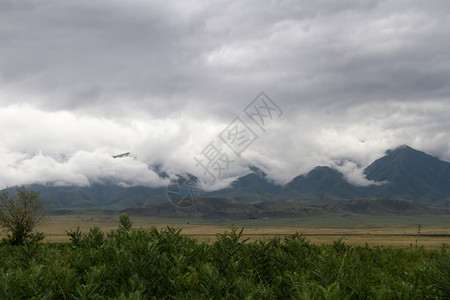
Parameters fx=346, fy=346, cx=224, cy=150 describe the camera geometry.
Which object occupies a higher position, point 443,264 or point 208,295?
point 443,264

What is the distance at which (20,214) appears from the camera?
47.6 m

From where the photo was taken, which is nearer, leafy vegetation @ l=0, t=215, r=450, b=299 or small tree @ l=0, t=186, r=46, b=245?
leafy vegetation @ l=0, t=215, r=450, b=299

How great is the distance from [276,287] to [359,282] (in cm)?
241

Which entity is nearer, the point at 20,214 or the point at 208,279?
the point at 208,279

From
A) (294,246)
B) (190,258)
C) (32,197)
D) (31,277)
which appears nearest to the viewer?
(31,277)

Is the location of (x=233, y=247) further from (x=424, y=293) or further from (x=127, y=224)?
(x=127, y=224)

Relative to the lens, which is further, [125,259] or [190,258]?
[190,258]

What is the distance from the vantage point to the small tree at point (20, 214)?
153ft

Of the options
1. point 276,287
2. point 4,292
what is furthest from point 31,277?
point 276,287

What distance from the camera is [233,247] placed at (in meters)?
13.0

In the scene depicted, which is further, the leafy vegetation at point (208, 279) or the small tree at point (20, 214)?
the small tree at point (20, 214)

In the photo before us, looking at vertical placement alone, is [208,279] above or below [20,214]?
above

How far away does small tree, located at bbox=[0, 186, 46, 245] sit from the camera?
1833 inches

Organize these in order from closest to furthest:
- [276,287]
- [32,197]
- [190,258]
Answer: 1. [276,287]
2. [190,258]
3. [32,197]
